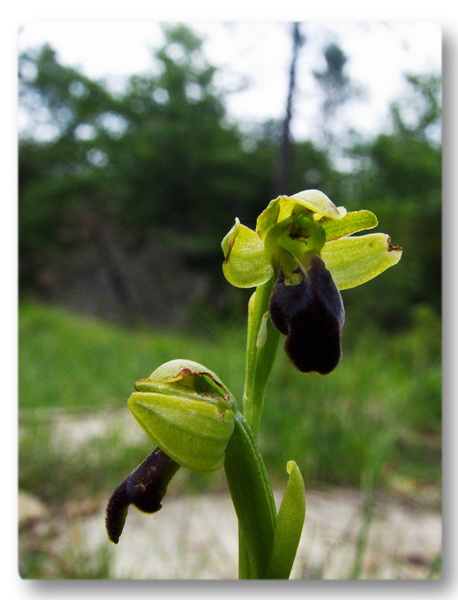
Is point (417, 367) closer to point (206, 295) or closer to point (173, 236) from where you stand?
point (206, 295)

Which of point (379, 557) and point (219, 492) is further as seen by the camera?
point (219, 492)

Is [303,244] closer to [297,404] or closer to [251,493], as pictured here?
[251,493]

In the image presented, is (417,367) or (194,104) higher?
(194,104)

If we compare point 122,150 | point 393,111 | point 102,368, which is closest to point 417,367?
point 393,111

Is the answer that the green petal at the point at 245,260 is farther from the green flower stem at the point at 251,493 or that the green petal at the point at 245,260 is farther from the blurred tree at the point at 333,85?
the blurred tree at the point at 333,85

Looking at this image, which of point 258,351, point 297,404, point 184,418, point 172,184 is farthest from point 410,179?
point 184,418

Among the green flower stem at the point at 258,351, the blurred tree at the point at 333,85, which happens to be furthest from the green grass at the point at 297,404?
the green flower stem at the point at 258,351

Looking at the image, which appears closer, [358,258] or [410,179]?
[358,258]
